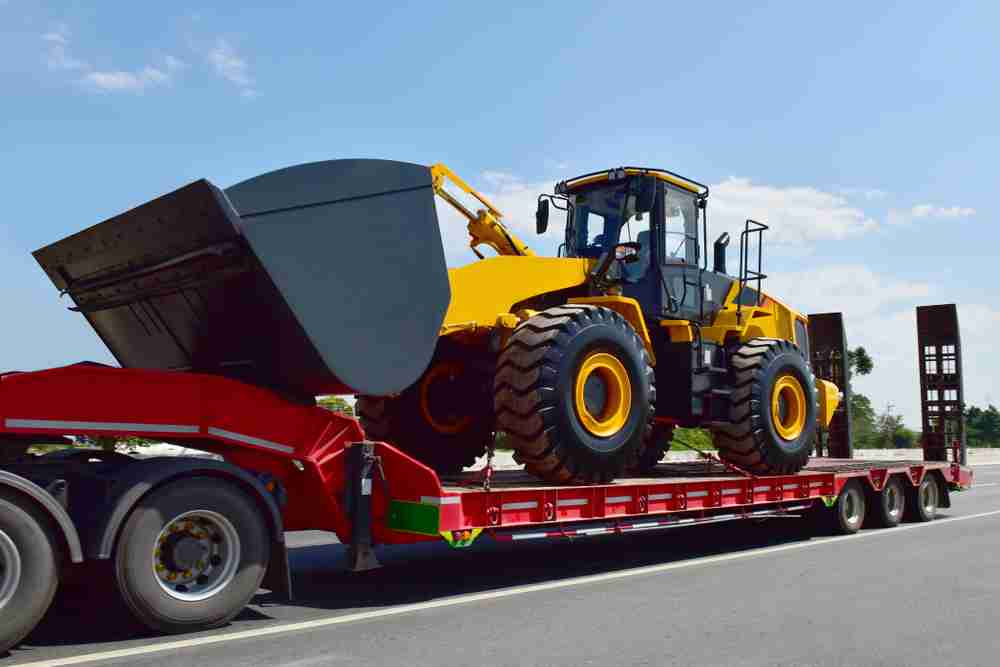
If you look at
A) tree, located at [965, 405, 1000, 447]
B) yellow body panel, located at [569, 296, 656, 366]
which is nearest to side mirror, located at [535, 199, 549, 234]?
yellow body panel, located at [569, 296, 656, 366]

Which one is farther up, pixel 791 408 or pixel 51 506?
pixel 791 408

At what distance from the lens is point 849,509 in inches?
441

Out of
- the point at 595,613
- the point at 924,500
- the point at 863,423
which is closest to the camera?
the point at 595,613

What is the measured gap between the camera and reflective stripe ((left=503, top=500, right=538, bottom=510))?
6.88 meters

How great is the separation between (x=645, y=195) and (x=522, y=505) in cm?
405

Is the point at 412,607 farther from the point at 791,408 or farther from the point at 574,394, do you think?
the point at 791,408

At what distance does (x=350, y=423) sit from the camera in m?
6.57

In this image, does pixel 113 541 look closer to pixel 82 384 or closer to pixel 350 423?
pixel 82 384

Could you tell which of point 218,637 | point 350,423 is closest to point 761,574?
point 350,423

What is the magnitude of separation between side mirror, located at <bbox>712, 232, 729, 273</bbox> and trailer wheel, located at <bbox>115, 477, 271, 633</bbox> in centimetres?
665

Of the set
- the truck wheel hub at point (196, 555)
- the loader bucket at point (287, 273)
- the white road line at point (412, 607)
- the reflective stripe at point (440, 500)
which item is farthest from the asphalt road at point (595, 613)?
the loader bucket at point (287, 273)

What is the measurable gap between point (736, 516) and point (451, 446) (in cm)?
298

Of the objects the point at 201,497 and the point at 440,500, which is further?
the point at 440,500

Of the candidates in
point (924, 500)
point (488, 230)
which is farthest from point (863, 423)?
point (488, 230)
